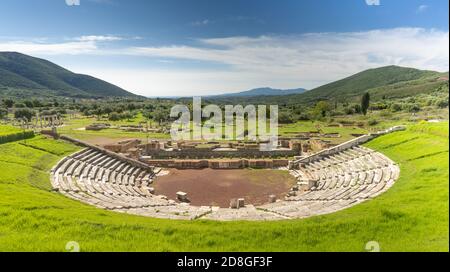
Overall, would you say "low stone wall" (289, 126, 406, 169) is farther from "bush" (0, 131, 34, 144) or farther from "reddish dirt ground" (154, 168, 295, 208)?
"bush" (0, 131, 34, 144)

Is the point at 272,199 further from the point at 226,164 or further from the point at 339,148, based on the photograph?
the point at 339,148

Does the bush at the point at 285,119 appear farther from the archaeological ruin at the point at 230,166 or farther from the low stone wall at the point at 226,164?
the low stone wall at the point at 226,164

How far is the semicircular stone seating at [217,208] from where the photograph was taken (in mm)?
16812

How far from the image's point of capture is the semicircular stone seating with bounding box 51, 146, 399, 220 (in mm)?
16812

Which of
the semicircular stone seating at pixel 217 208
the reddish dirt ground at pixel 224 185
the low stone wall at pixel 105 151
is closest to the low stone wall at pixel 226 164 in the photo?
the reddish dirt ground at pixel 224 185

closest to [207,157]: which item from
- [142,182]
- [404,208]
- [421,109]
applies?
[142,182]

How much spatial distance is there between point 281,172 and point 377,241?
23.7m

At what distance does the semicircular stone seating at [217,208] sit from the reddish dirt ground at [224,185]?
1278 mm

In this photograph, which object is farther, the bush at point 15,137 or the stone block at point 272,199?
the bush at point 15,137

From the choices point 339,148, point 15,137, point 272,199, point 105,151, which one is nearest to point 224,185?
point 272,199

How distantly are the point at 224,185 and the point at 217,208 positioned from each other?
9477 millimetres

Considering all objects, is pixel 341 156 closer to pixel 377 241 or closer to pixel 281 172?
pixel 281 172

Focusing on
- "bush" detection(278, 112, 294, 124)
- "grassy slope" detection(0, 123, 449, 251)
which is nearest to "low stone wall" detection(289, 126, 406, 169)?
"grassy slope" detection(0, 123, 449, 251)

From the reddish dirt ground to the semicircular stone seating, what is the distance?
1278 mm
